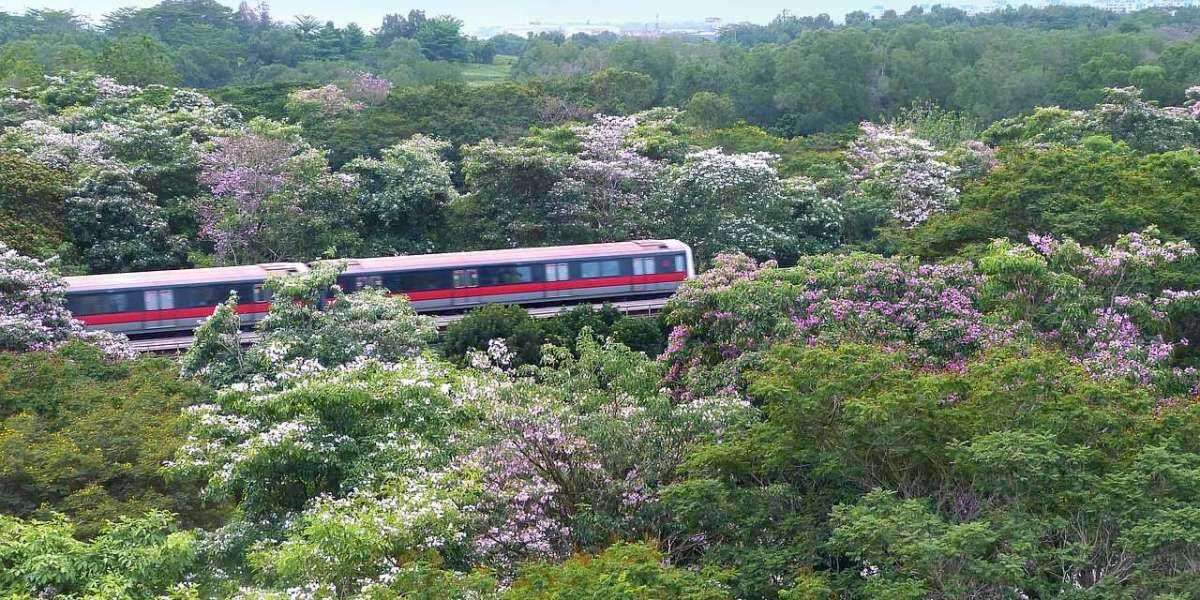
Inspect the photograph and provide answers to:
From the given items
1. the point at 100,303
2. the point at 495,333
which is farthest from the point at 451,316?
the point at 100,303

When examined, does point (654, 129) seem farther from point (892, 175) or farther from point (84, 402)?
point (84, 402)

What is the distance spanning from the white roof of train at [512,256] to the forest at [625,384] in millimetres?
2410

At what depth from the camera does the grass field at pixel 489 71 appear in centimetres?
8838

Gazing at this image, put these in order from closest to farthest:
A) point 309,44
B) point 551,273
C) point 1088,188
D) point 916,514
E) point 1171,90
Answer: point 916,514 → point 1088,188 → point 551,273 → point 1171,90 → point 309,44

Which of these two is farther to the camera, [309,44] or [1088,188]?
[309,44]

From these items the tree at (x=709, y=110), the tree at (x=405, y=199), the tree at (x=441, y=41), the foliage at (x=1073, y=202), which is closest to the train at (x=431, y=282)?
the tree at (x=405, y=199)

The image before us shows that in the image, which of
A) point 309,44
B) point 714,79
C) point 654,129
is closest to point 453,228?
point 654,129

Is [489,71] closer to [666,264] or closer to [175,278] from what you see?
[666,264]

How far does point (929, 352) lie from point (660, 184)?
618 inches

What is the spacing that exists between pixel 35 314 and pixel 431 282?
27.8 ft

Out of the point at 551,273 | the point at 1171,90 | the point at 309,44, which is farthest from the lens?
the point at 309,44

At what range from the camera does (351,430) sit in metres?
13.4

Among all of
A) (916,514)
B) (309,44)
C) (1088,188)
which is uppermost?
(309,44)

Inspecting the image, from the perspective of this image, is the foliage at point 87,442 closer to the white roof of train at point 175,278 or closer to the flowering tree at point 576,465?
the flowering tree at point 576,465
